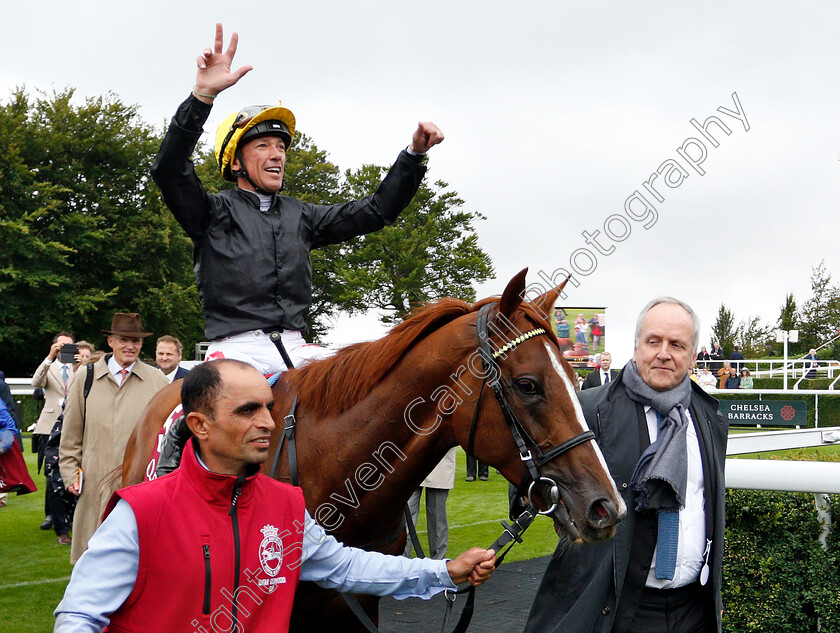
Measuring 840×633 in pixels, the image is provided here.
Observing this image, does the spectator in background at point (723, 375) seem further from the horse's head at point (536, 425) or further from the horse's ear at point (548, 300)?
the horse's head at point (536, 425)

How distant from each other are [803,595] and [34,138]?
3242 centimetres

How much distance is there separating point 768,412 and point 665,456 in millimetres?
15777

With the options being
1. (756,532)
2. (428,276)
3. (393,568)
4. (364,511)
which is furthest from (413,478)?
(428,276)

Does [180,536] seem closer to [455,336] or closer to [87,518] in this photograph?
[455,336]

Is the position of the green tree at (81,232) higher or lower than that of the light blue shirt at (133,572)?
higher

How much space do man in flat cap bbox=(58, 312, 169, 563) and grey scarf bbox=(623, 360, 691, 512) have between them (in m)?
4.22

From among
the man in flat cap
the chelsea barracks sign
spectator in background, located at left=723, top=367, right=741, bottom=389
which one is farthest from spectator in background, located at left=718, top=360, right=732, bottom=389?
the man in flat cap

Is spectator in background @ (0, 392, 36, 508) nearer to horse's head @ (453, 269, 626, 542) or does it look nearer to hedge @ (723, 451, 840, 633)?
horse's head @ (453, 269, 626, 542)

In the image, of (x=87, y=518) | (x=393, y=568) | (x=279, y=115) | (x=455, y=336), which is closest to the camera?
(x=393, y=568)

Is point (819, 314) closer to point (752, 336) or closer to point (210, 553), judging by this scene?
point (752, 336)

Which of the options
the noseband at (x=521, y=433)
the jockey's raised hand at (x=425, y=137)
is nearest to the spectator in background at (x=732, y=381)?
the jockey's raised hand at (x=425, y=137)

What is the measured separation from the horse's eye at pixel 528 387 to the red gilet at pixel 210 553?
0.82 meters

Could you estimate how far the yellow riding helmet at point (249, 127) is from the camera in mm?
3293

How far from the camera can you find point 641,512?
2842mm
